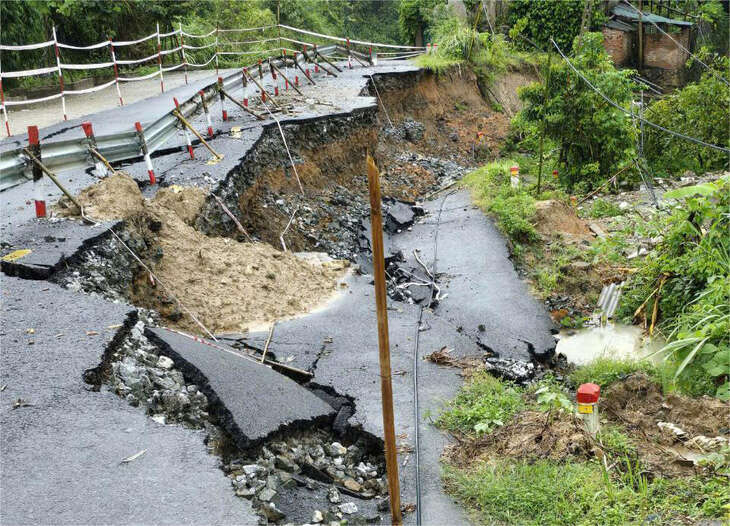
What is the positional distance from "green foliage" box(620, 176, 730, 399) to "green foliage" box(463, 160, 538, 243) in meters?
2.30

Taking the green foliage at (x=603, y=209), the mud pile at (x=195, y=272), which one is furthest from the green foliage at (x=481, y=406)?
the green foliage at (x=603, y=209)

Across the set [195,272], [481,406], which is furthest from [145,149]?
[481,406]

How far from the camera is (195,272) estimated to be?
7199 mm

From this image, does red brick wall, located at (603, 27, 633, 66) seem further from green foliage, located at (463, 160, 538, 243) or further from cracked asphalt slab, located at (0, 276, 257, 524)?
cracked asphalt slab, located at (0, 276, 257, 524)

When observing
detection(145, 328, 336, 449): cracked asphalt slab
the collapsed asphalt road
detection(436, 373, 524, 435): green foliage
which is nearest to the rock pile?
the collapsed asphalt road

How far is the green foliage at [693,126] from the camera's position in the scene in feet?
44.5

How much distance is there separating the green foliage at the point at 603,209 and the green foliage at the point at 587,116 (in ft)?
4.59

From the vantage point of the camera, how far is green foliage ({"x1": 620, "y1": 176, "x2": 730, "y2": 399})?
5980 millimetres

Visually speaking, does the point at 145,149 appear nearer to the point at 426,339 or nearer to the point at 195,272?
the point at 195,272

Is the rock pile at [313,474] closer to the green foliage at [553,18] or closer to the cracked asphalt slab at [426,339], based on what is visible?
the cracked asphalt slab at [426,339]

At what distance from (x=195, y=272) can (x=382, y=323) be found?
435 centimetres

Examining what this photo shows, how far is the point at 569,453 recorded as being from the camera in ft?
15.6

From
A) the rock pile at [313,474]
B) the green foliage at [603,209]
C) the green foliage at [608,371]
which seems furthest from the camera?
the green foliage at [603,209]

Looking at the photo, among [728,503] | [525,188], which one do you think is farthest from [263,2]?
[728,503]
